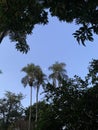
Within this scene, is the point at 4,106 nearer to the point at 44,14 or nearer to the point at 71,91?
the point at 71,91

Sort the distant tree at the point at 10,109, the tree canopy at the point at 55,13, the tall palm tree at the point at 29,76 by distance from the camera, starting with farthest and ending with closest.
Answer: the distant tree at the point at 10,109 < the tall palm tree at the point at 29,76 < the tree canopy at the point at 55,13

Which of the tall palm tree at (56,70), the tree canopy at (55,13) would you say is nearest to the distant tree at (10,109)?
the tall palm tree at (56,70)

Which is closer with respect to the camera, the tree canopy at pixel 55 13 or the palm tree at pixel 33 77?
the tree canopy at pixel 55 13

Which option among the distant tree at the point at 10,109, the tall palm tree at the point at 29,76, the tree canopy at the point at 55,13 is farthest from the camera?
the distant tree at the point at 10,109

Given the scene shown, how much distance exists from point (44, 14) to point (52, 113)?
13193 mm

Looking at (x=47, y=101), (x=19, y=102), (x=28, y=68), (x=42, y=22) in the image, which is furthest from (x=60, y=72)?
(x=42, y=22)

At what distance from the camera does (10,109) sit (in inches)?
3644

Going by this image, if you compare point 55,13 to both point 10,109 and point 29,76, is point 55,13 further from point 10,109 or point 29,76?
point 10,109

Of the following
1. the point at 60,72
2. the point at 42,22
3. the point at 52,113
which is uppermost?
the point at 60,72

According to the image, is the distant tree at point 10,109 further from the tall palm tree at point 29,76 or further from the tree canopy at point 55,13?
the tree canopy at point 55,13

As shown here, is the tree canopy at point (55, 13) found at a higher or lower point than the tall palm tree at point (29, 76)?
lower

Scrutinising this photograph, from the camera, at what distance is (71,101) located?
21.7 meters

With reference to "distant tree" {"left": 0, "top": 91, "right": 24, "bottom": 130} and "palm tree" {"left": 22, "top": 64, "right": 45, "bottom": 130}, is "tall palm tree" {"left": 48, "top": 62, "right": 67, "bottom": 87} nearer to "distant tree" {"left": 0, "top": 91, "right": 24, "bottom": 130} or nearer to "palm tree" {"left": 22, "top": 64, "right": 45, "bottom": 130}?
"palm tree" {"left": 22, "top": 64, "right": 45, "bottom": 130}

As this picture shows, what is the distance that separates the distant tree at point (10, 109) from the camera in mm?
89125
